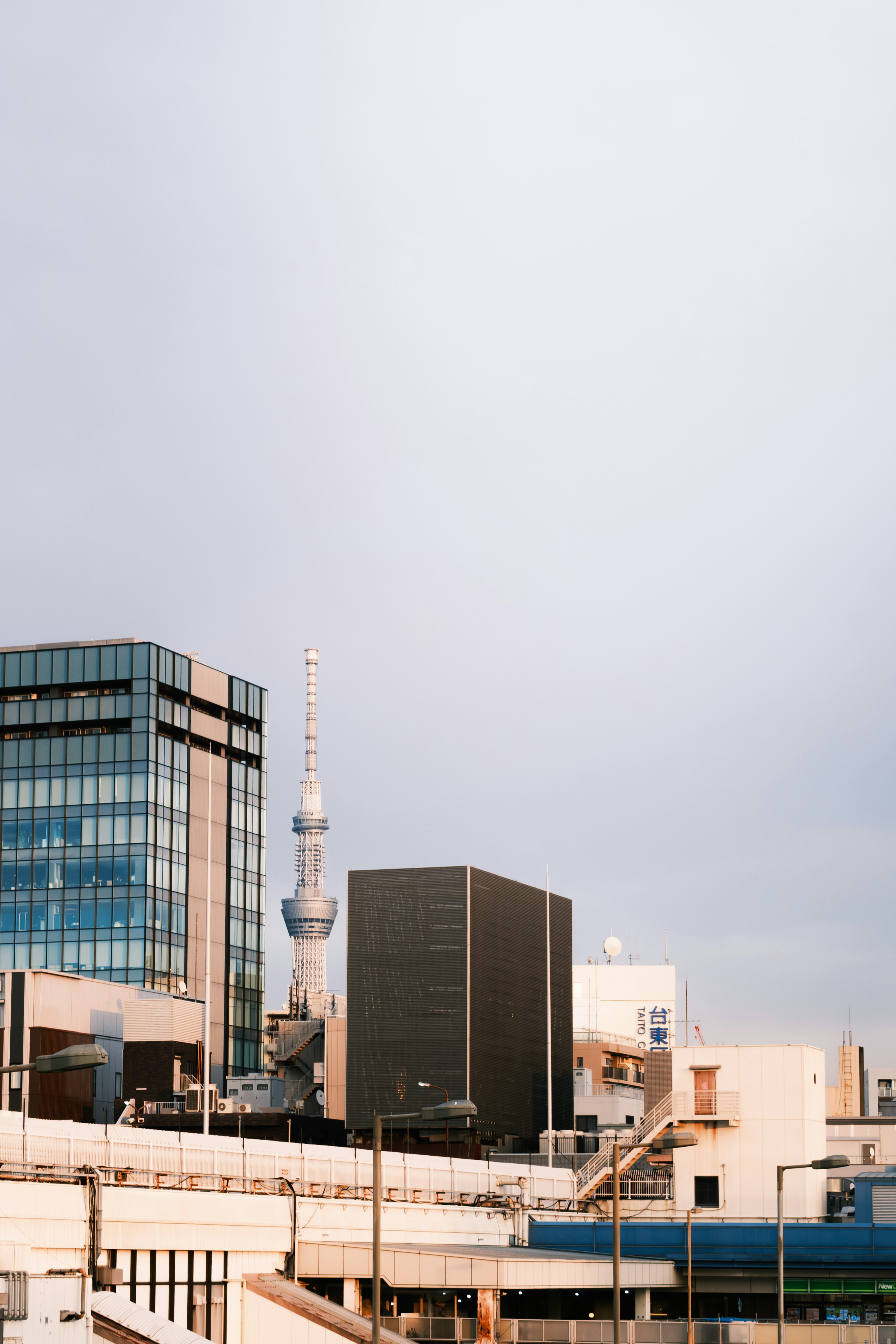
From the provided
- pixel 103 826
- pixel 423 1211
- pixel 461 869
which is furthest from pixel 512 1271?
pixel 103 826

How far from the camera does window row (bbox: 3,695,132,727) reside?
Answer: 169 metres

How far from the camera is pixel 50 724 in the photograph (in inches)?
6713

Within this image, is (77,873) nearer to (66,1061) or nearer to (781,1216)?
(781,1216)

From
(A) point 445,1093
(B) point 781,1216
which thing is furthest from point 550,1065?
(B) point 781,1216

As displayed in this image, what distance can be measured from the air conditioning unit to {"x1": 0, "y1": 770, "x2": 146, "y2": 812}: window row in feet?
212

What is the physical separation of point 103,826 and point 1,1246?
119m

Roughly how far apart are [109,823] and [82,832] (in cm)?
278

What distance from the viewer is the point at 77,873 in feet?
548

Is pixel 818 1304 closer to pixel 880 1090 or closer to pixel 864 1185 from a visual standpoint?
pixel 864 1185

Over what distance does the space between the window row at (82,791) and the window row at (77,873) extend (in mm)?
5385

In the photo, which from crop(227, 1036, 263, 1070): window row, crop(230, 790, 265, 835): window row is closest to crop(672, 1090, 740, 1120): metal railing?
crop(227, 1036, 263, 1070): window row

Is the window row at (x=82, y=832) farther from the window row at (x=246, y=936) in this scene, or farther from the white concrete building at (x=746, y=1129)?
the white concrete building at (x=746, y=1129)

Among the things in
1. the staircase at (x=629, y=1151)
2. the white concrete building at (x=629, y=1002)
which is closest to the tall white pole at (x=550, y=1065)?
the staircase at (x=629, y=1151)

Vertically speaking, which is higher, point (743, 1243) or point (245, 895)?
point (245, 895)
